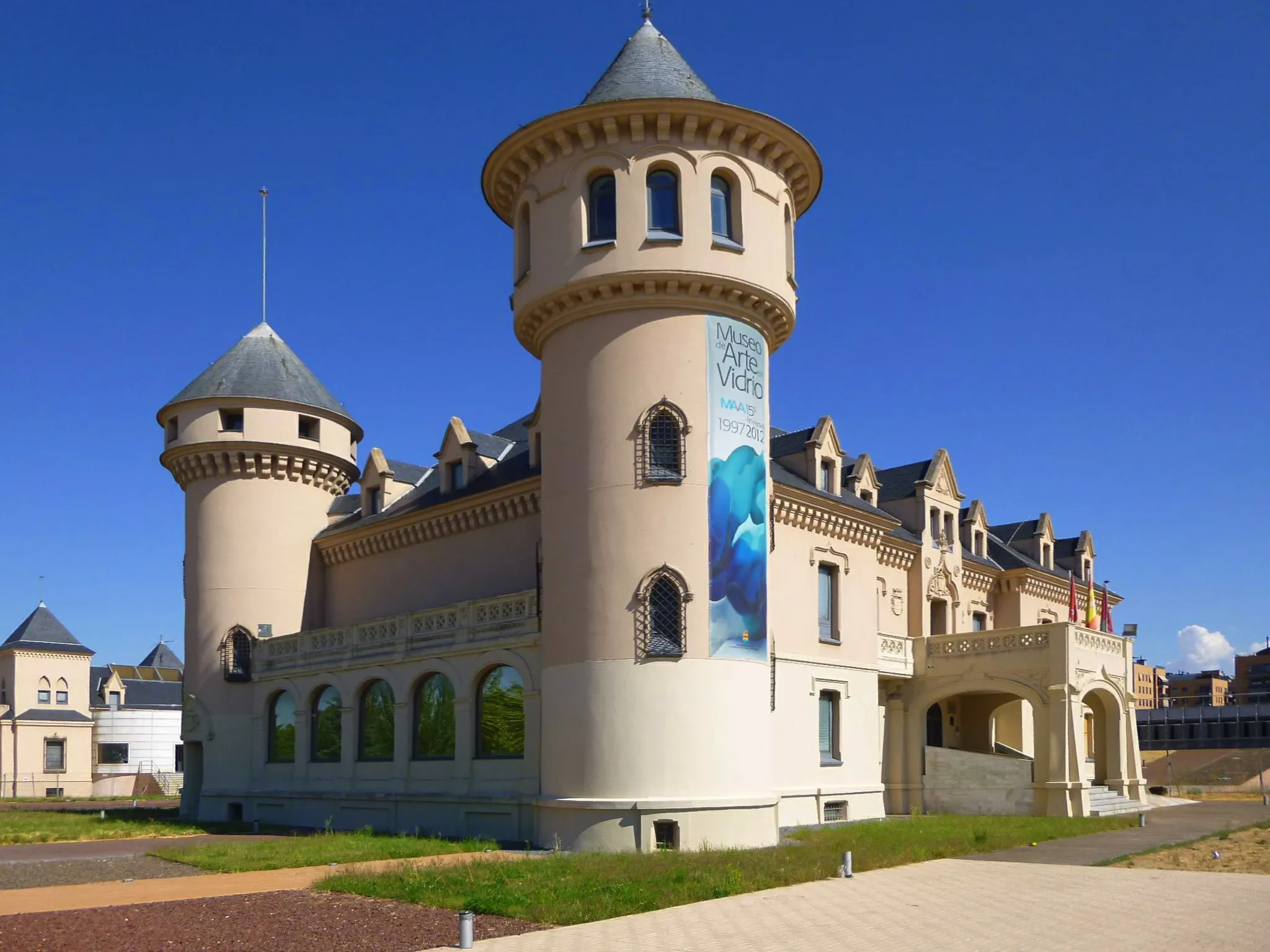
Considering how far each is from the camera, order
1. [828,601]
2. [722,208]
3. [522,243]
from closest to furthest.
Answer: [722,208], [522,243], [828,601]

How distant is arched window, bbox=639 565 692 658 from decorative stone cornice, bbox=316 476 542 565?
5.63 meters

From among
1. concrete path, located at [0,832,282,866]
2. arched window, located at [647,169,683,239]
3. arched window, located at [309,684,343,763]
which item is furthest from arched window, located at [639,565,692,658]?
arched window, located at [309,684,343,763]

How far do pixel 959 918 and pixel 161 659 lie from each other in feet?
359

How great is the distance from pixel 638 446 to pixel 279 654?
1792cm

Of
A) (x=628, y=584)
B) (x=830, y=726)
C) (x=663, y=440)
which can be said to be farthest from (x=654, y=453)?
(x=830, y=726)

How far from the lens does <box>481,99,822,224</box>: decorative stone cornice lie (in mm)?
26203

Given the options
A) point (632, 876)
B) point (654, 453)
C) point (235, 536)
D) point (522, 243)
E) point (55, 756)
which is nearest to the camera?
point (632, 876)

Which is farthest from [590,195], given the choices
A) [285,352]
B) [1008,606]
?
[1008,606]

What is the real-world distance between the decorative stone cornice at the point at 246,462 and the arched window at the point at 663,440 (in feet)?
59.0

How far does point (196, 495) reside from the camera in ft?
132

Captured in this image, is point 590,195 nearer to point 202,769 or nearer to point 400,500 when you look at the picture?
point 400,500

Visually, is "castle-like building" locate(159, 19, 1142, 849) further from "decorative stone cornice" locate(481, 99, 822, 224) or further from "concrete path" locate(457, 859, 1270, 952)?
"concrete path" locate(457, 859, 1270, 952)

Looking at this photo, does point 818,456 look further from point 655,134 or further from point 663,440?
point 655,134

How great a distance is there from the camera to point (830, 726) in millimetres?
34688
